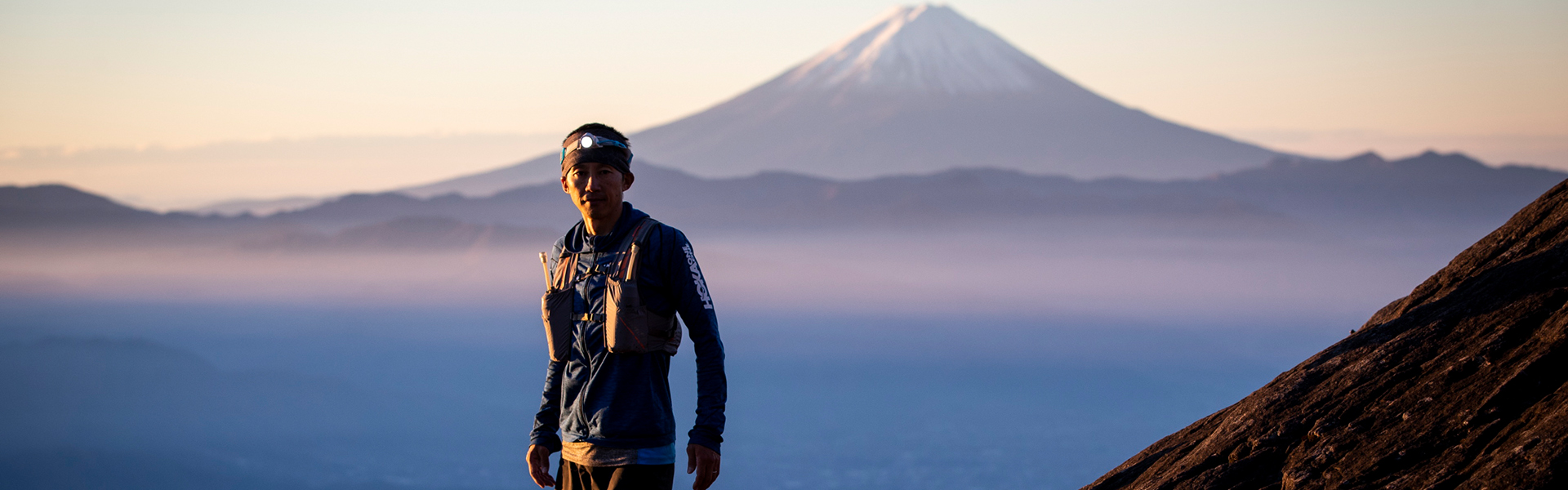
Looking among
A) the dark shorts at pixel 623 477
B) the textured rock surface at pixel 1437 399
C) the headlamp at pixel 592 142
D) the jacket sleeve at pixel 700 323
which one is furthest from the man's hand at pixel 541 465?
the textured rock surface at pixel 1437 399

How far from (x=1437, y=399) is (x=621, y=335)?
3011mm

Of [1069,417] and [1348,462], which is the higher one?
[1069,417]

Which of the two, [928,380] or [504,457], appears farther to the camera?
[928,380]

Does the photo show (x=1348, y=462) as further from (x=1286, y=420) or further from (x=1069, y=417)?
(x=1069, y=417)

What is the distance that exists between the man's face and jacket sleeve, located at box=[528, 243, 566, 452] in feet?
0.83

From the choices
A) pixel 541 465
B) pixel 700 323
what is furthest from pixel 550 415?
pixel 700 323

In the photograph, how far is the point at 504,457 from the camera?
117938 mm

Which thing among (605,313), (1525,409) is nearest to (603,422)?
(605,313)

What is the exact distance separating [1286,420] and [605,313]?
9.32 feet

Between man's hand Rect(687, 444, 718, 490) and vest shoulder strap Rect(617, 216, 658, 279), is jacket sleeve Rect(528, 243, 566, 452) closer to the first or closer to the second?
vest shoulder strap Rect(617, 216, 658, 279)

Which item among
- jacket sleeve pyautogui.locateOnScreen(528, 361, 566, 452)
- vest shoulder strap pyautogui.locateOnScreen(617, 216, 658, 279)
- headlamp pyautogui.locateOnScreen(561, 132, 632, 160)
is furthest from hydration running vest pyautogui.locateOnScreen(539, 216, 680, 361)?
headlamp pyautogui.locateOnScreen(561, 132, 632, 160)

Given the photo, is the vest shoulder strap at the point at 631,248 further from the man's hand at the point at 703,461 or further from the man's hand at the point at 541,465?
the man's hand at the point at 541,465

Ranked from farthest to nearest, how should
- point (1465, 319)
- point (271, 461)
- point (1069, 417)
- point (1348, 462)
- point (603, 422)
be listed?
point (1069, 417), point (271, 461), point (1465, 319), point (1348, 462), point (603, 422)

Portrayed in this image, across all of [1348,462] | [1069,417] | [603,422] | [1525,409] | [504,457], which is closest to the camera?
[603,422]
